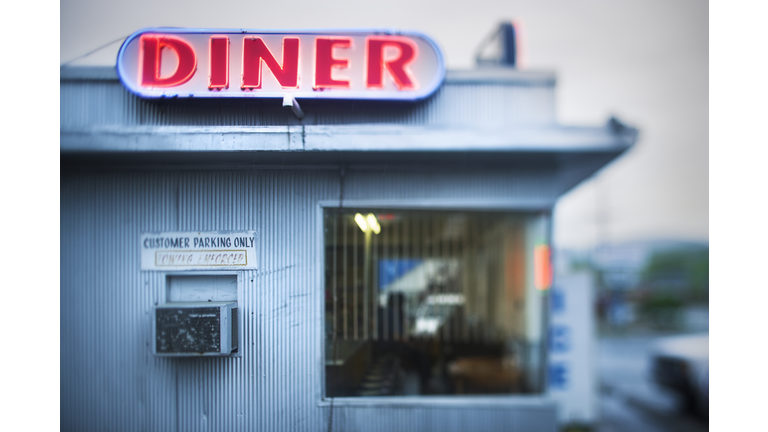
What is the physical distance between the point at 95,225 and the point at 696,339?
34.6ft

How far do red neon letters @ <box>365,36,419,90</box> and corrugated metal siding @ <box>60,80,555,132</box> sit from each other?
0.23 m

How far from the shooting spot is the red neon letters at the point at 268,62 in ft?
12.5

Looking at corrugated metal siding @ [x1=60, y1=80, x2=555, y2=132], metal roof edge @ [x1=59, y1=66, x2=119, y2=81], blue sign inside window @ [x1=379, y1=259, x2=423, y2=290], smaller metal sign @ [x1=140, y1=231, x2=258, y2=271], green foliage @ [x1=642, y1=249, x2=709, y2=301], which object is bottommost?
green foliage @ [x1=642, y1=249, x2=709, y2=301]

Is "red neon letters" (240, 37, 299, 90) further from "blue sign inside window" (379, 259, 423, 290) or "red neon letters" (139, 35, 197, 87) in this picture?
"blue sign inside window" (379, 259, 423, 290)

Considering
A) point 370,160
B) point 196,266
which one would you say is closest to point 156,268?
point 196,266

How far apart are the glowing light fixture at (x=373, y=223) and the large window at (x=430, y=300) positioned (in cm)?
1

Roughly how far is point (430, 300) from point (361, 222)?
1.63m

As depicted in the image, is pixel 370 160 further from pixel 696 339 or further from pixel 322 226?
pixel 696 339

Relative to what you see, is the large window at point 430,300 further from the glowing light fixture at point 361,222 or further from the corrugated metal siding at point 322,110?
the corrugated metal siding at point 322,110

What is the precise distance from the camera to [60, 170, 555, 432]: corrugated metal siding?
3926mm

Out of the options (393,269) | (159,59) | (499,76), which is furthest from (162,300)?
(499,76)

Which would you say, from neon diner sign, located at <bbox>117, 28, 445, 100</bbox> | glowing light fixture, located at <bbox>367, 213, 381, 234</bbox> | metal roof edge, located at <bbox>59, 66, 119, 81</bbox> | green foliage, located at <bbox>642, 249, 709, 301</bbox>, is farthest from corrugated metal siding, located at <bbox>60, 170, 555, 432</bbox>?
green foliage, located at <bbox>642, 249, 709, 301</bbox>

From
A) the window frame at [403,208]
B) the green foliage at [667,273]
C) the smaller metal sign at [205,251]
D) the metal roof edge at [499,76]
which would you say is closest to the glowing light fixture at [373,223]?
the window frame at [403,208]

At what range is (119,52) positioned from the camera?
384 cm
